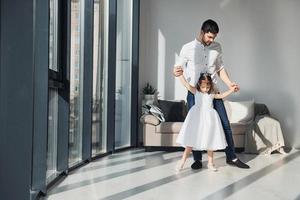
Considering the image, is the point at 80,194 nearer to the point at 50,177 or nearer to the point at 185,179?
the point at 50,177

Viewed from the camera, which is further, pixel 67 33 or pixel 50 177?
pixel 67 33

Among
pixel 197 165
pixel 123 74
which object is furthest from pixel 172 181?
pixel 123 74

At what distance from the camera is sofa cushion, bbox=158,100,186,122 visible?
570 centimetres

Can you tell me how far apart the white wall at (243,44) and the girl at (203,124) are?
245 cm

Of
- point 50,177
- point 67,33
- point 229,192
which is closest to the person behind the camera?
point 229,192

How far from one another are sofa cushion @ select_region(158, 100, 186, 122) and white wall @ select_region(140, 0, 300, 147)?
581 mm

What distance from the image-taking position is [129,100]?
5.81 m

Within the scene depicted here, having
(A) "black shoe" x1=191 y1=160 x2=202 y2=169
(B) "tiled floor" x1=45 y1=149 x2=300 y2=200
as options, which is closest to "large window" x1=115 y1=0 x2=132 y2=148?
(B) "tiled floor" x1=45 y1=149 x2=300 y2=200

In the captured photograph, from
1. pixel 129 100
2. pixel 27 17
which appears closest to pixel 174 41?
pixel 129 100

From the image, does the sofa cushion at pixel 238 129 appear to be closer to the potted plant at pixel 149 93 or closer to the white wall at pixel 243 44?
the white wall at pixel 243 44

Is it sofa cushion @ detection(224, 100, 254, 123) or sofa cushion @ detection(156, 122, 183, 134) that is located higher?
sofa cushion @ detection(224, 100, 254, 123)

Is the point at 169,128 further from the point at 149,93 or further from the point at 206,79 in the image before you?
the point at 206,79

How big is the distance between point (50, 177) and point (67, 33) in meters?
1.37

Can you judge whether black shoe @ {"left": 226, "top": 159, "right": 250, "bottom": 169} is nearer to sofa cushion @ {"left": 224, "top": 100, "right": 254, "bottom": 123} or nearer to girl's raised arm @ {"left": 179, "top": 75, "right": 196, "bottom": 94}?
girl's raised arm @ {"left": 179, "top": 75, "right": 196, "bottom": 94}
